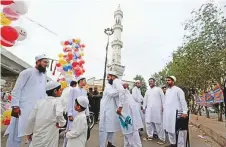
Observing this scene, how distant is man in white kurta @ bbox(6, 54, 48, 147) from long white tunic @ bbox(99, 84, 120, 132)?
1592mm

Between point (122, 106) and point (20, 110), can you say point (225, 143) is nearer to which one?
point (122, 106)

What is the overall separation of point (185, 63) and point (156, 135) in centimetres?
904

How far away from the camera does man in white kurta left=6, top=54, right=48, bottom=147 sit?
3760mm

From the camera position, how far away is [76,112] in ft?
16.2

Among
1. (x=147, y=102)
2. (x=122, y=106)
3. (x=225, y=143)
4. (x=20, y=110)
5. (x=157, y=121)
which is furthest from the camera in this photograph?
(x=147, y=102)

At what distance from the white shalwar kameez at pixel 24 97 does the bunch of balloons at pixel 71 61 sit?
7.82 m

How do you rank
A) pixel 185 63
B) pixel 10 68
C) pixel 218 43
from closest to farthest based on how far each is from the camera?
pixel 10 68 → pixel 218 43 → pixel 185 63

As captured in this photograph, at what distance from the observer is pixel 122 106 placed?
5051 millimetres

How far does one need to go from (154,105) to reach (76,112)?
3.29 meters

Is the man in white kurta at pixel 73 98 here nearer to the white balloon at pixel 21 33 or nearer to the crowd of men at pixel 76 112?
the crowd of men at pixel 76 112

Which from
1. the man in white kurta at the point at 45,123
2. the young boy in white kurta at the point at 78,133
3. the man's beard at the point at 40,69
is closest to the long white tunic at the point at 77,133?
the young boy in white kurta at the point at 78,133

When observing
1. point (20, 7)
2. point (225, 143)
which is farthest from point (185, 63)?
point (20, 7)

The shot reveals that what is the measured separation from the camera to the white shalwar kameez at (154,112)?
23.9 feet

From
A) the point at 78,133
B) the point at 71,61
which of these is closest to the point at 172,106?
the point at 78,133
